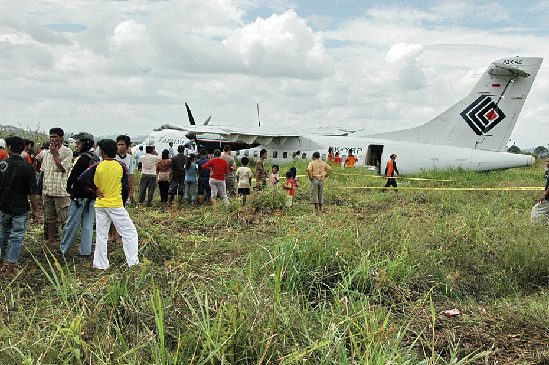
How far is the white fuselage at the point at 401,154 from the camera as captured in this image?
2025cm

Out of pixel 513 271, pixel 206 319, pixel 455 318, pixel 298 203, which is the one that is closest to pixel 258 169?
pixel 298 203

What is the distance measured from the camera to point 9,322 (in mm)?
4355

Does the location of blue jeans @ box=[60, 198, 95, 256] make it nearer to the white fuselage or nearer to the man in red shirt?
the man in red shirt

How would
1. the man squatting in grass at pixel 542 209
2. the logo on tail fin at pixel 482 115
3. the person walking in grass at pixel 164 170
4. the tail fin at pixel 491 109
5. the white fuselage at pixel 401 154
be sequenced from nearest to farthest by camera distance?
the man squatting in grass at pixel 542 209
the person walking in grass at pixel 164 170
the tail fin at pixel 491 109
the white fuselage at pixel 401 154
the logo on tail fin at pixel 482 115

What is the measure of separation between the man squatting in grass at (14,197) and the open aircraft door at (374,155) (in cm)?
1734

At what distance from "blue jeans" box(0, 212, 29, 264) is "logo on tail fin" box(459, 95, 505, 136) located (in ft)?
59.2

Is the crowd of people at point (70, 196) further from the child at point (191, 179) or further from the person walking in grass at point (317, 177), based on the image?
the person walking in grass at point (317, 177)

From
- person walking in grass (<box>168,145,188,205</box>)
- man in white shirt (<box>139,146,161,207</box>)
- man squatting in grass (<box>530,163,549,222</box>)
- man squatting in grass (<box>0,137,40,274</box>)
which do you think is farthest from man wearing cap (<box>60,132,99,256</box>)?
man squatting in grass (<box>530,163,549,222</box>)

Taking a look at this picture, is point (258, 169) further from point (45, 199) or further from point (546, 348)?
point (546, 348)

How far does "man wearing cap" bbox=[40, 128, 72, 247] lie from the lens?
7.81 meters

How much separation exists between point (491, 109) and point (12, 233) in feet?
60.5

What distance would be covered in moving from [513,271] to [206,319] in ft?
14.7

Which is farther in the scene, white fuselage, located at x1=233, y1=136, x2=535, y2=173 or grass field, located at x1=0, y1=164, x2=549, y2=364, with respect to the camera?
white fuselage, located at x1=233, y1=136, x2=535, y2=173

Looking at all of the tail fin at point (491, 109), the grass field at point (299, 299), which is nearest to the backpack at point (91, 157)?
the grass field at point (299, 299)
